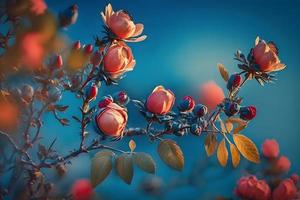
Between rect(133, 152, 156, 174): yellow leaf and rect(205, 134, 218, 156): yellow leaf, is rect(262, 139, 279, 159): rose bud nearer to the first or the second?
rect(205, 134, 218, 156): yellow leaf

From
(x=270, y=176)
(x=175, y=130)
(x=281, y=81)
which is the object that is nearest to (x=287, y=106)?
(x=281, y=81)

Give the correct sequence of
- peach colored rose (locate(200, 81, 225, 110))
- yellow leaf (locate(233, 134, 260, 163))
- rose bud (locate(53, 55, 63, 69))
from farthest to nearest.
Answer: peach colored rose (locate(200, 81, 225, 110)), yellow leaf (locate(233, 134, 260, 163)), rose bud (locate(53, 55, 63, 69))

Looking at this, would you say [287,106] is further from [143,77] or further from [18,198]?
[18,198]

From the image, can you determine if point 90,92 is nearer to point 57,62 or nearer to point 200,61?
point 57,62

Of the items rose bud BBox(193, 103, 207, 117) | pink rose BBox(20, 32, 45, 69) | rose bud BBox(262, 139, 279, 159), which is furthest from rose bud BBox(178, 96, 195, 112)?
rose bud BBox(262, 139, 279, 159)

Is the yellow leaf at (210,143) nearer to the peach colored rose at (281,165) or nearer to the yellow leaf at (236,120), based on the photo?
the yellow leaf at (236,120)

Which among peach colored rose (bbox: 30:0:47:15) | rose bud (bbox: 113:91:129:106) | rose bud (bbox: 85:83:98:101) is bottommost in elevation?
rose bud (bbox: 85:83:98:101)

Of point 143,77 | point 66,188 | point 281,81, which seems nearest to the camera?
point 66,188

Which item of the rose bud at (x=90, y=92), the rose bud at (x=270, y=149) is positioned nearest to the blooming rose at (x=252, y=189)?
the rose bud at (x=270, y=149)
